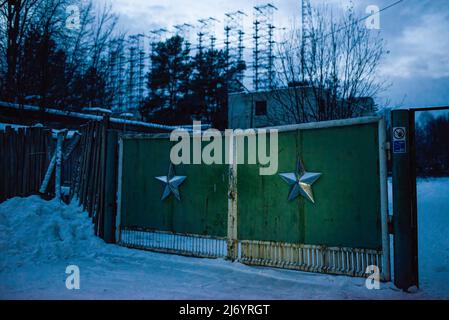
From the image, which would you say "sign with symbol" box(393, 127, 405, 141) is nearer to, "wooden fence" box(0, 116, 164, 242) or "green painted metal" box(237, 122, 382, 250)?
"green painted metal" box(237, 122, 382, 250)

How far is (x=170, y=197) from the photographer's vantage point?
7148mm

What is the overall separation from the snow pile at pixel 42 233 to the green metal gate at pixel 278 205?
84 cm

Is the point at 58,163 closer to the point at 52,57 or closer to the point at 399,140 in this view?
the point at 399,140

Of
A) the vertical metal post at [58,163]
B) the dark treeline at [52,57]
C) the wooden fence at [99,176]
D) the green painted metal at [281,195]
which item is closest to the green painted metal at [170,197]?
the green painted metal at [281,195]

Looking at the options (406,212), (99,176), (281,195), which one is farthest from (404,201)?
(99,176)

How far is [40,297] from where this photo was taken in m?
4.57

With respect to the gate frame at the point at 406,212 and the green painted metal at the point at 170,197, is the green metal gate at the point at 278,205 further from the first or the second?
the gate frame at the point at 406,212

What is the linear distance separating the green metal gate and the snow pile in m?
0.84

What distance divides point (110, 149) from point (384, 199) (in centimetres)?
540

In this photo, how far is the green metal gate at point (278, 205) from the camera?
5.20 metres

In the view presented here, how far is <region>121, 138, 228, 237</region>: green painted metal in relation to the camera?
261 inches
